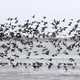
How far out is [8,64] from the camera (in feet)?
6.88

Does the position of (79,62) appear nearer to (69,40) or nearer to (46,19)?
(69,40)

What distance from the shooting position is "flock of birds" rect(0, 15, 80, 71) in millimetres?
2018

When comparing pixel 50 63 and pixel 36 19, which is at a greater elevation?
pixel 36 19

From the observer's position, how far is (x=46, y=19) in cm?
201

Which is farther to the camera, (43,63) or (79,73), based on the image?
(43,63)

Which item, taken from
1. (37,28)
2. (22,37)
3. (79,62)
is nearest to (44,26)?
(37,28)

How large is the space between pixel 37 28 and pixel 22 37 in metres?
0.13

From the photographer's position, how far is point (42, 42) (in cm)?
205

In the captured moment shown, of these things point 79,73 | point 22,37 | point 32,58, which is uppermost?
point 22,37

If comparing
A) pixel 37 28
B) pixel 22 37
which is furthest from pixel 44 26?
pixel 22 37

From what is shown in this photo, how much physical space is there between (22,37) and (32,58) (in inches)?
6.8

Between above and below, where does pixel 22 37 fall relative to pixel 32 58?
above

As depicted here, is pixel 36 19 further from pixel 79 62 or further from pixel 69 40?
pixel 79 62

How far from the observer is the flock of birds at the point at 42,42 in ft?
6.62
